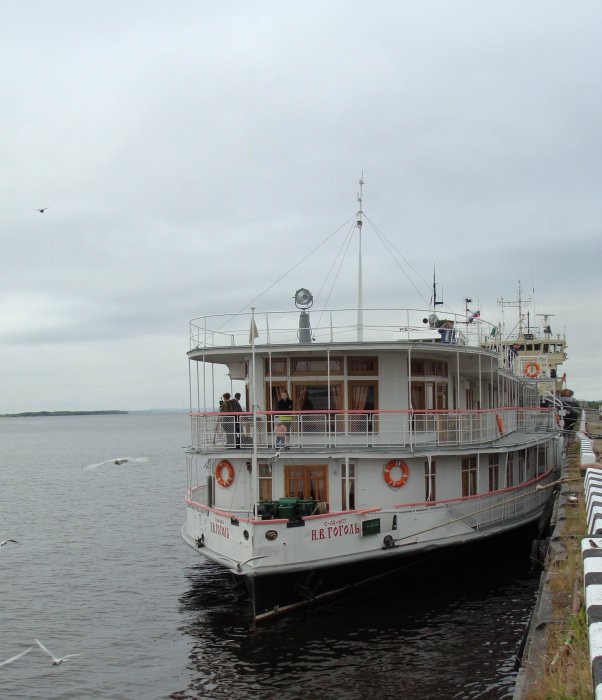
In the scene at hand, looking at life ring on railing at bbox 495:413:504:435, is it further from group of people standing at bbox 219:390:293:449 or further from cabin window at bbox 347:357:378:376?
group of people standing at bbox 219:390:293:449

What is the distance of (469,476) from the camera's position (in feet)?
68.6

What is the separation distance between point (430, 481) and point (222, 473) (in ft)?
18.4

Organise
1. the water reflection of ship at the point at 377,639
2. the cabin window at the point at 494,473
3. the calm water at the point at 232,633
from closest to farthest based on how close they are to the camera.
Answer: the water reflection of ship at the point at 377,639 → the calm water at the point at 232,633 → the cabin window at the point at 494,473

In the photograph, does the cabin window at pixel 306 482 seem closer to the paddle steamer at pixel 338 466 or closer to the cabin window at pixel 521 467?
the paddle steamer at pixel 338 466

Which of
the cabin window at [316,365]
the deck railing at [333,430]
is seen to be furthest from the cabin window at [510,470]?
the cabin window at [316,365]

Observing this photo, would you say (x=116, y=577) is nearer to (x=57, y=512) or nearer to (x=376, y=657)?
(x=376, y=657)

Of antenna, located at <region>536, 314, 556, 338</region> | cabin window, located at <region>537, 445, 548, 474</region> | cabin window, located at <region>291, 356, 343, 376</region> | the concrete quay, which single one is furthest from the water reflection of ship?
antenna, located at <region>536, 314, 556, 338</region>

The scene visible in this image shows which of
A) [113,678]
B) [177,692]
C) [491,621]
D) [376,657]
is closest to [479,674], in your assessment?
[376,657]

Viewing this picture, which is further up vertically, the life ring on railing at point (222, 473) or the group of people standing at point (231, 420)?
the group of people standing at point (231, 420)

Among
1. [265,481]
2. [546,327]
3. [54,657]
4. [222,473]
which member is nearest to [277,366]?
[265,481]

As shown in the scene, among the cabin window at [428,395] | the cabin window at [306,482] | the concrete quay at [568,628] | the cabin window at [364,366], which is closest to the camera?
the concrete quay at [568,628]

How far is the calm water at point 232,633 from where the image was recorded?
1440cm

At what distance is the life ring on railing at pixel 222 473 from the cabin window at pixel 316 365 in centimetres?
307

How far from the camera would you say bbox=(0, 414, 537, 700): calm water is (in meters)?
14.4
